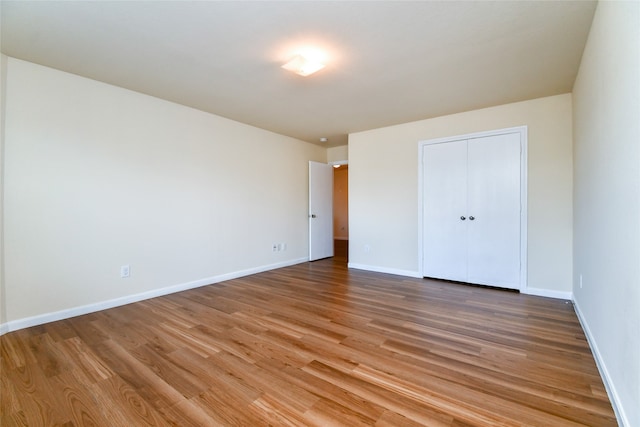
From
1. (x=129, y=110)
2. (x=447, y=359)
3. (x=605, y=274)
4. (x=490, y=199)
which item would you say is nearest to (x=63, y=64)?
(x=129, y=110)

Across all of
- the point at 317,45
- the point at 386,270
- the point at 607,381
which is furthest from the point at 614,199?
the point at 386,270

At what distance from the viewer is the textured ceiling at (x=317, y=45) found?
1.90 meters

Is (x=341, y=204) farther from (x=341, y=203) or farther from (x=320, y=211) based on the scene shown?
(x=320, y=211)

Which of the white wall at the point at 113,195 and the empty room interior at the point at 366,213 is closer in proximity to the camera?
the empty room interior at the point at 366,213

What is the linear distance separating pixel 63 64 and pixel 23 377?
8.59ft

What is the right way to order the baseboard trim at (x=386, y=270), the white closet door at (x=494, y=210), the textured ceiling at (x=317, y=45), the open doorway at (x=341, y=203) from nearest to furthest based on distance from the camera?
the textured ceiling at (x=317, y=45), the white closet door at (x=494, y=210), the baseboard trim at (x=386, y=270), the open doorway at (x=341, y=203)

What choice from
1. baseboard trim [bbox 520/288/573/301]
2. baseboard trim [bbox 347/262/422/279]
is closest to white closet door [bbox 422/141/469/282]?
baseboard trim [bbox 347/262/422/279]

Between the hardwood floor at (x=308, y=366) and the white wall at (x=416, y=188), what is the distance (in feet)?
2.24

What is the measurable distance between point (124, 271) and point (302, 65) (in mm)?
2935

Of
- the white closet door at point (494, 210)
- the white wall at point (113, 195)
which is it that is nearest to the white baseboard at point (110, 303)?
the white wall at point (113, 195)

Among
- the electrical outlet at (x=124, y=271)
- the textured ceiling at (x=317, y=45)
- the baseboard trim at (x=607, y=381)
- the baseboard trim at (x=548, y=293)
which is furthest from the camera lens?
the baseboard trim at (x=548, y=293)

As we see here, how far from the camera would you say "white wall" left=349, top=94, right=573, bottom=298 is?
3.36 metres

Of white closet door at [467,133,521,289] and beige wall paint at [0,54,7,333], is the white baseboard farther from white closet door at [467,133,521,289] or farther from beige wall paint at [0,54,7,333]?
white closet door at [467,133,521,289]

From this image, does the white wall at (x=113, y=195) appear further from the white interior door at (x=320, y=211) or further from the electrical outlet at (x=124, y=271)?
the white interior door at (x=320, y=211)
